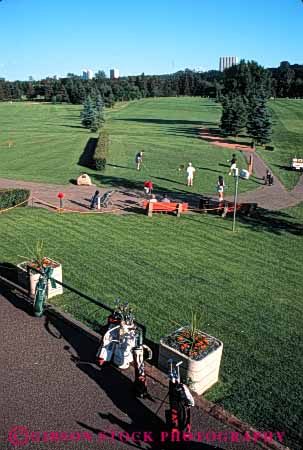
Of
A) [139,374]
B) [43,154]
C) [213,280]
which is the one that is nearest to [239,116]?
[43,154]

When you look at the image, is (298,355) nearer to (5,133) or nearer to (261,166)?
(261,166)

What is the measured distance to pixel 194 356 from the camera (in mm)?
8344

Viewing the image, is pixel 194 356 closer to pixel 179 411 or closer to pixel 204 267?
pixel 179 411

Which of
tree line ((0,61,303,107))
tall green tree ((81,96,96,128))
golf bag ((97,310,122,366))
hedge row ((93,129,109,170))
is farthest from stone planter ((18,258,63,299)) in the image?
tree line ((0,61,303,107))

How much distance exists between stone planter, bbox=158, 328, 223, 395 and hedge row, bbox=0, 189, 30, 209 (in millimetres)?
14339

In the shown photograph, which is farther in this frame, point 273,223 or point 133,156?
point 133,156

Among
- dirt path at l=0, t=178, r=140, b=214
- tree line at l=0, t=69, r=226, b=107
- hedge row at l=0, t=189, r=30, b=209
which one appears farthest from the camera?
tree line at l=0, t=69, r=226, b=107

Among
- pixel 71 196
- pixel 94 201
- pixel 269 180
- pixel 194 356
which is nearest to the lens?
pixel 194 356

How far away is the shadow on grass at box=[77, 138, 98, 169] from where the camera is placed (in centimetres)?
3366

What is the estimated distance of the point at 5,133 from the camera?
5397cm

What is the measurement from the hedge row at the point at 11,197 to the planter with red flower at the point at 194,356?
1428 centimetres

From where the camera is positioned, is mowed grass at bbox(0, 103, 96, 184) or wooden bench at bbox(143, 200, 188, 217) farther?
mowed grass at bbox(0, 103, 96, 184)

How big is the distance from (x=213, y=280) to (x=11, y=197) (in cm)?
1173

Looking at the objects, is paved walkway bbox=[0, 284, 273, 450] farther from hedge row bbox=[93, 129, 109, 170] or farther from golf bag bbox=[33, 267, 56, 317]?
hedge row bbox=[93, 129, 109, 170]
